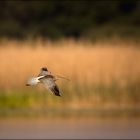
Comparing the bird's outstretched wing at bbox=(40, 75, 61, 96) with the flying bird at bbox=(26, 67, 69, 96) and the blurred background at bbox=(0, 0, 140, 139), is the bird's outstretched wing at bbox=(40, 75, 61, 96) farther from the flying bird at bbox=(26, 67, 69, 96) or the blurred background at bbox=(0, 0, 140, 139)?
the blurred background at bbox=(0, 0, 140, 139)

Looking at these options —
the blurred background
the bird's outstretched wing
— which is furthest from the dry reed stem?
the bird's outstretched wing

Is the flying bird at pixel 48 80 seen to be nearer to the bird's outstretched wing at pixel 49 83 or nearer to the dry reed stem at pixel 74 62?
the bird's outstretched wing at pixel 49 83

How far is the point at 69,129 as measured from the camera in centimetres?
884

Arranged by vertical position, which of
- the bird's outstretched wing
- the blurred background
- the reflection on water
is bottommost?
the bird's outstretched wing

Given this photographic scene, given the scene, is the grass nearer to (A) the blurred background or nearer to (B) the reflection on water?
(A) the blurred background

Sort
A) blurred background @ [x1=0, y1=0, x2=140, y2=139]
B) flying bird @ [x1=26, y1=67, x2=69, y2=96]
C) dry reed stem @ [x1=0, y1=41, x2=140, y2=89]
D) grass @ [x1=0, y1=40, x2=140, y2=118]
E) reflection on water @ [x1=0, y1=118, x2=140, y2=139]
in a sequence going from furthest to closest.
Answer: dry reed stem @ [x1=0, y1=41, x2=140, y2=89], grass @ [x1=0, y1=40, x2=140, y2=118], blurred background @ [x1=0, y1=0, x2=140, y2=139], reflection on water @ [x1=0, y1=118, x2=140, y2=139], flying bird @ [x1=26, y1=67, x2=69, y2=96]

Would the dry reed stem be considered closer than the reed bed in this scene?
No

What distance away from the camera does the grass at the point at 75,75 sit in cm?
979

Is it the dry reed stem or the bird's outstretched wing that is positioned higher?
the dry reed stem

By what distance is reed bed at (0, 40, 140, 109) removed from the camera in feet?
32.2

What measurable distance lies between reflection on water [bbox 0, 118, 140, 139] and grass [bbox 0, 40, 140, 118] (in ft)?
1.50

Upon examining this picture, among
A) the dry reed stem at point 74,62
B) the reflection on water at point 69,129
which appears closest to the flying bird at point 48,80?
the reflection on water at point 69,129

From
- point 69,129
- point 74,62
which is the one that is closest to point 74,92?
point 74,62

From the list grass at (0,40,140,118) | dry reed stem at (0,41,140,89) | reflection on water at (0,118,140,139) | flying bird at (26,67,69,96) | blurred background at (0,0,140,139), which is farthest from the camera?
dry reed stem at (0,41,140,89)
